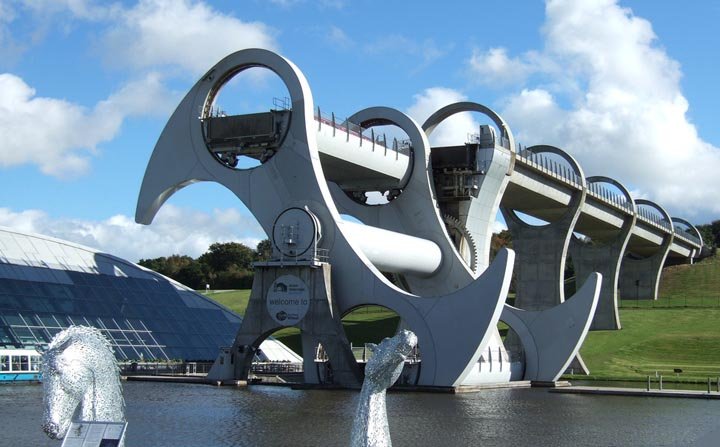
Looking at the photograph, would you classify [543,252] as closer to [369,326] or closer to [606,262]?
[606,262]

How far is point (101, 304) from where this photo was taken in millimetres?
45250

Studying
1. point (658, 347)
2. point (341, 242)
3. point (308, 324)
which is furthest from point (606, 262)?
point (308, 324)

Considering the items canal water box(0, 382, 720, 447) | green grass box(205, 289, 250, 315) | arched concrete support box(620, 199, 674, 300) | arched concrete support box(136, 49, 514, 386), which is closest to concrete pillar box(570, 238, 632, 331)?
arched concrete support box(620, 199, 674, 300)

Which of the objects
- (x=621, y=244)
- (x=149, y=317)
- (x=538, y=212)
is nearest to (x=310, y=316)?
(x=149, y=317)

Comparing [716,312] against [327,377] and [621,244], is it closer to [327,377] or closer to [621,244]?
[621,244]

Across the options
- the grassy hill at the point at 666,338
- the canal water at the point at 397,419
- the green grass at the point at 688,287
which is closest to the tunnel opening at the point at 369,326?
the grassy hill at the point at 666,338

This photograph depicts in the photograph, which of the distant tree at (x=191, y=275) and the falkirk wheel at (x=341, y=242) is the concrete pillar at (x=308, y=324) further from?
the distant tree at (x=191, y=275)

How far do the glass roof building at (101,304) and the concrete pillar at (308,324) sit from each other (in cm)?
546

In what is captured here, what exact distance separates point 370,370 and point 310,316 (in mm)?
25669

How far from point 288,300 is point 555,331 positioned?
13786mm

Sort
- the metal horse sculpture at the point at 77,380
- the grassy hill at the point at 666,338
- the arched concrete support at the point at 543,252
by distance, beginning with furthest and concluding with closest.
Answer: the arched concrete support at the point at 543,252
the grassy hill at the point at 666,338
the metal horse sculpture at the point at 77,380

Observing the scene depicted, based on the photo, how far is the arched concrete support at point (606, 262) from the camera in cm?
7694

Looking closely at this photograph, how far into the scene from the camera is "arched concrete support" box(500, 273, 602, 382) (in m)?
45.9

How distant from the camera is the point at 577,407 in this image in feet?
106
